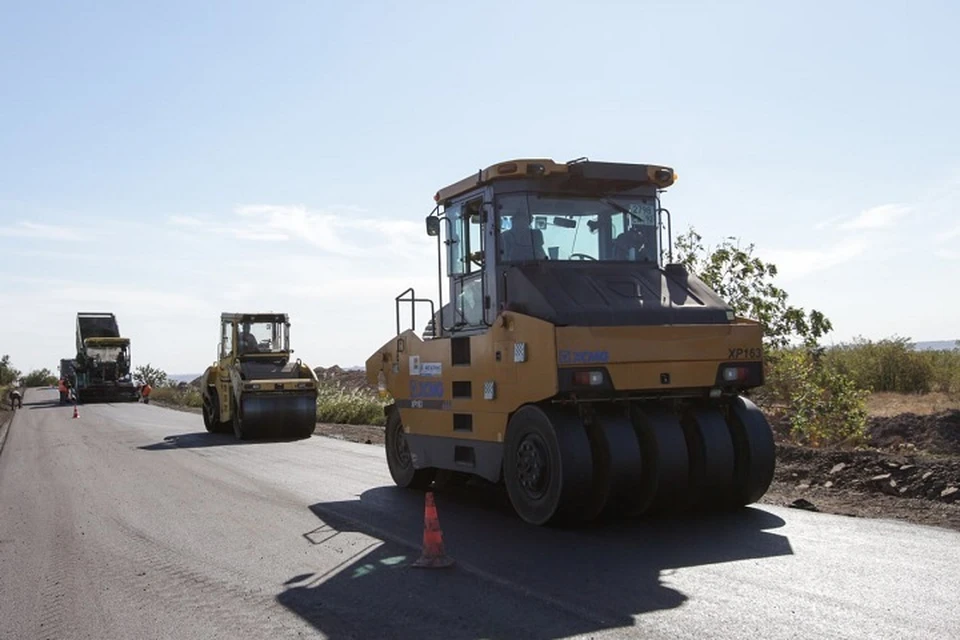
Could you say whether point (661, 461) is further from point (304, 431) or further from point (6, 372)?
point (6, 372)

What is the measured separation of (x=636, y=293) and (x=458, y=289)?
2.02m

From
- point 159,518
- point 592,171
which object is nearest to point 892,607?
point 592,171

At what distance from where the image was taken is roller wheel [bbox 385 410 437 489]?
1104 cm

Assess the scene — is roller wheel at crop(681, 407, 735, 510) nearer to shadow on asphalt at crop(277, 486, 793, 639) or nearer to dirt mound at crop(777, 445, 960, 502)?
shadow on asphalt at crop(277, 486, 793, 639)

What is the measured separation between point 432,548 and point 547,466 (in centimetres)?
155

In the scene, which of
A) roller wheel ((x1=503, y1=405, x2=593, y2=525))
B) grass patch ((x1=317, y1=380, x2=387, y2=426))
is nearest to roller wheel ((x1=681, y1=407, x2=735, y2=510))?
roller wheel ((x1=503, y1=405, x2=593, y2=525))

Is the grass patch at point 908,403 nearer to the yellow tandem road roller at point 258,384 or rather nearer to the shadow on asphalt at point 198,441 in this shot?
the yellow tandem road roller at point 258,384

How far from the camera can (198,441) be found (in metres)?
20.2

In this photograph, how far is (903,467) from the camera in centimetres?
988

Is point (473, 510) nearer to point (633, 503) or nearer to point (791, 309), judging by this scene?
point (633, 503)

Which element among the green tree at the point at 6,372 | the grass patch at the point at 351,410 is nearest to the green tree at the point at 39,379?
the green tree at the point at 6,372

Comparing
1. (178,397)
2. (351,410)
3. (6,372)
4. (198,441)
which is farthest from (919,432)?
(6,372)

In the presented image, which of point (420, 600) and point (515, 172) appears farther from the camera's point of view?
point (515, 172)

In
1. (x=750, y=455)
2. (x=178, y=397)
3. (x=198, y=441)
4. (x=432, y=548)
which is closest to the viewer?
(x=432, y=548)
